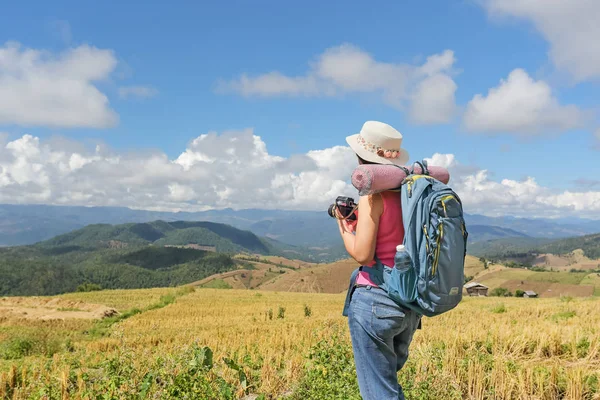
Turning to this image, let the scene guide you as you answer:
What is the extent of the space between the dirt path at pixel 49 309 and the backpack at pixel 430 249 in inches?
1144

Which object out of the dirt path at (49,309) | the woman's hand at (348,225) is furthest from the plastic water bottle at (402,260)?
the dirt path at (49,309)

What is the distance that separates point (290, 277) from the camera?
142m

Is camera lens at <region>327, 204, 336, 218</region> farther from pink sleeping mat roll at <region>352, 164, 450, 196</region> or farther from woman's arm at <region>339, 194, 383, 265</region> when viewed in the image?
pink sleeping mat roll at <region>352, 164, 450, 196</region>

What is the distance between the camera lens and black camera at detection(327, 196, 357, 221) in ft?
9.87

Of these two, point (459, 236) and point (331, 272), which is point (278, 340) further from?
point (331, 272)

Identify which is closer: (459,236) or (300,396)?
(459,236)

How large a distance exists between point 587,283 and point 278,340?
423ft

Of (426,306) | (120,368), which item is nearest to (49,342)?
(120,368)

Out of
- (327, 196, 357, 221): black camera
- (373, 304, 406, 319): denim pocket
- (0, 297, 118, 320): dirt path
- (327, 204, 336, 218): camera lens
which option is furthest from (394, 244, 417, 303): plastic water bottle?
(0, 297, 118, 320): dirt path

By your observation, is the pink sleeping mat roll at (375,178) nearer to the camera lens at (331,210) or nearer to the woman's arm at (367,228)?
the woman's arm at (367,228)

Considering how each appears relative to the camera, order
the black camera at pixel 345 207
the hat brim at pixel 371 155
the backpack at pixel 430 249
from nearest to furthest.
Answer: the backpack at pixel 430 249 → the hat brim at pixel 371 155 → the black camera at pixel 345 207

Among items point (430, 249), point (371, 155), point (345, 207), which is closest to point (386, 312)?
point (430, 249)

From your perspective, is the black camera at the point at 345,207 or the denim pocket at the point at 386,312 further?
the black camera at the point at 345,207

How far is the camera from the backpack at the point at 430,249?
8.27ft
